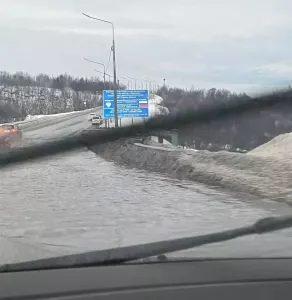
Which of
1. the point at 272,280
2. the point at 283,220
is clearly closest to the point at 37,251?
the point at 283,220

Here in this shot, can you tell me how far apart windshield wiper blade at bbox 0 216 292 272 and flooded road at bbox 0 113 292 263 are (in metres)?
0.08

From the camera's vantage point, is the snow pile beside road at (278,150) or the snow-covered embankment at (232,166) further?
the snow pile beside road at (278,150)

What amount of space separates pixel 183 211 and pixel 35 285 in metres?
A: 7.48

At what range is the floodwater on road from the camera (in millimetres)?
4359

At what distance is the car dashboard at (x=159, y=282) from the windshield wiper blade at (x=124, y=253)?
119 millimetres

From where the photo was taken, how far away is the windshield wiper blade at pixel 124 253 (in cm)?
321

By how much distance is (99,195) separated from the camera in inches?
499

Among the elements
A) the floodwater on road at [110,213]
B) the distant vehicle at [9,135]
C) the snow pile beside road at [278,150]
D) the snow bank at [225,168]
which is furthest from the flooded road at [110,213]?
the snow pile beside road at [278,150]

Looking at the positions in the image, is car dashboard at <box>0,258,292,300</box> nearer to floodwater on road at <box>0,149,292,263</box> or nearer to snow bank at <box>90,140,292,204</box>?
floodwater on road at <box>0,149,292,263</box>

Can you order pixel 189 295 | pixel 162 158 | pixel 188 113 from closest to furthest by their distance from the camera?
pixel 189 295, pixel 188 113, pixel 162 158

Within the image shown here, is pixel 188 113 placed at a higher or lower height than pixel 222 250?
higher

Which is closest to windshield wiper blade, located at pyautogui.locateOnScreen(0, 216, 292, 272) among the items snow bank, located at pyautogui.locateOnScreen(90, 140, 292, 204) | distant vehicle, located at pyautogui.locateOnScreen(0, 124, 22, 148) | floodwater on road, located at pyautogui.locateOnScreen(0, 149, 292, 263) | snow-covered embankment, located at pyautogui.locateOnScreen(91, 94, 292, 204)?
floodwater on road, located at pyautogui.locateOnScreen(0, 149, 292, 263)

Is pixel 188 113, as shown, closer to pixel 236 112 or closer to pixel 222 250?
pixel 236 112

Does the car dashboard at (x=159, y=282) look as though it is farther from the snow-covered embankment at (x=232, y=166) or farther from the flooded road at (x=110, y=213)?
the snow-covered embankment at (x=232, y=166)
